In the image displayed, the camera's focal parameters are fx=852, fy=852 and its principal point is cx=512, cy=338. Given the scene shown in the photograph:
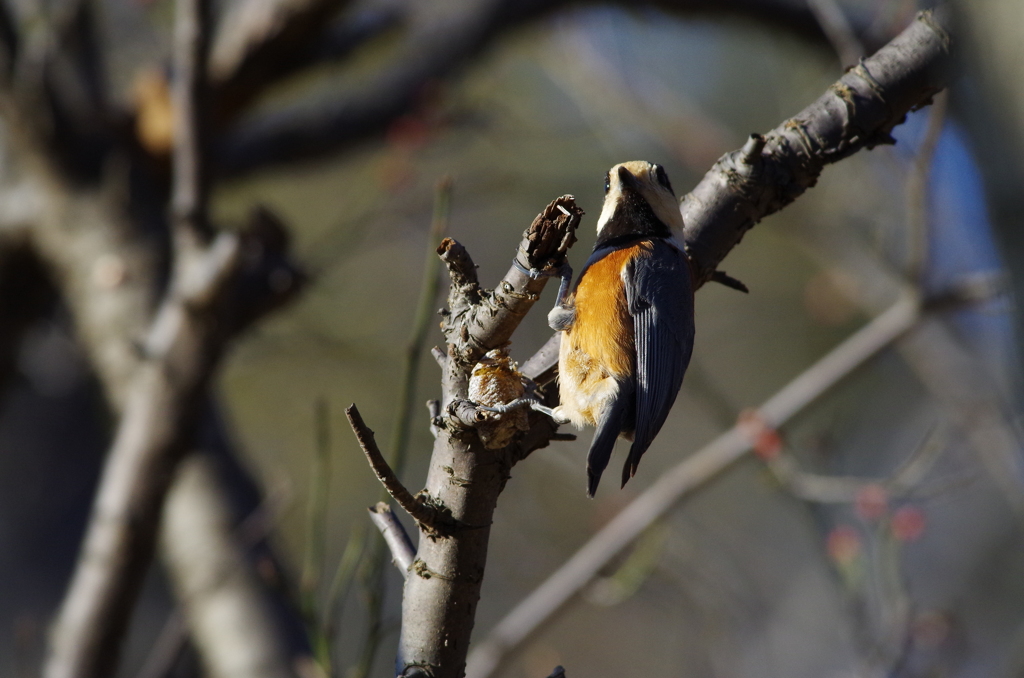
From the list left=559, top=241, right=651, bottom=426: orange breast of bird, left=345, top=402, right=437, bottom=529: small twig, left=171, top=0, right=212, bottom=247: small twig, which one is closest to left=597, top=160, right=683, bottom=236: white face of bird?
left=559, top=241, right=651, bottom=426: orange breast of bird

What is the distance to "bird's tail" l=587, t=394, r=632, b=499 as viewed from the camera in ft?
6.93

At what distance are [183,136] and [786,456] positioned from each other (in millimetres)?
2844

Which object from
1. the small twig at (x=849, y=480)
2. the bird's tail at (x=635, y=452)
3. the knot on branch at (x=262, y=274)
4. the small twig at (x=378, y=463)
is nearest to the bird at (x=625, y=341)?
the bird's tail at (x=635, y=452)

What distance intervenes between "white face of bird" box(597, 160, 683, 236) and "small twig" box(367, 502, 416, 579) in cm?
126

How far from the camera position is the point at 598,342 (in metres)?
2.21

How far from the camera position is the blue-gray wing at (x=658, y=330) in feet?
7.14

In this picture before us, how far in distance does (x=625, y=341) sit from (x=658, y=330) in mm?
93

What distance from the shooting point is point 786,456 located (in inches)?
142

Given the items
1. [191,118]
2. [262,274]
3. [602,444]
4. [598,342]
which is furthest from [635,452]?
[191,118]

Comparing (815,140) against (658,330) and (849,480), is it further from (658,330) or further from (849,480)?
(849,480)

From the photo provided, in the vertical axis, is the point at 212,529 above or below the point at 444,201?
above

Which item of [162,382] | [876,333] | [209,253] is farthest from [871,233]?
[162,382]

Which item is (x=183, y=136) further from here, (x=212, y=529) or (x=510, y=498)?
(x=510, y=498)

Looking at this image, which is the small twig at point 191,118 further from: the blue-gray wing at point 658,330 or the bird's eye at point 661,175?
the blue-gray wing at point 658,330
